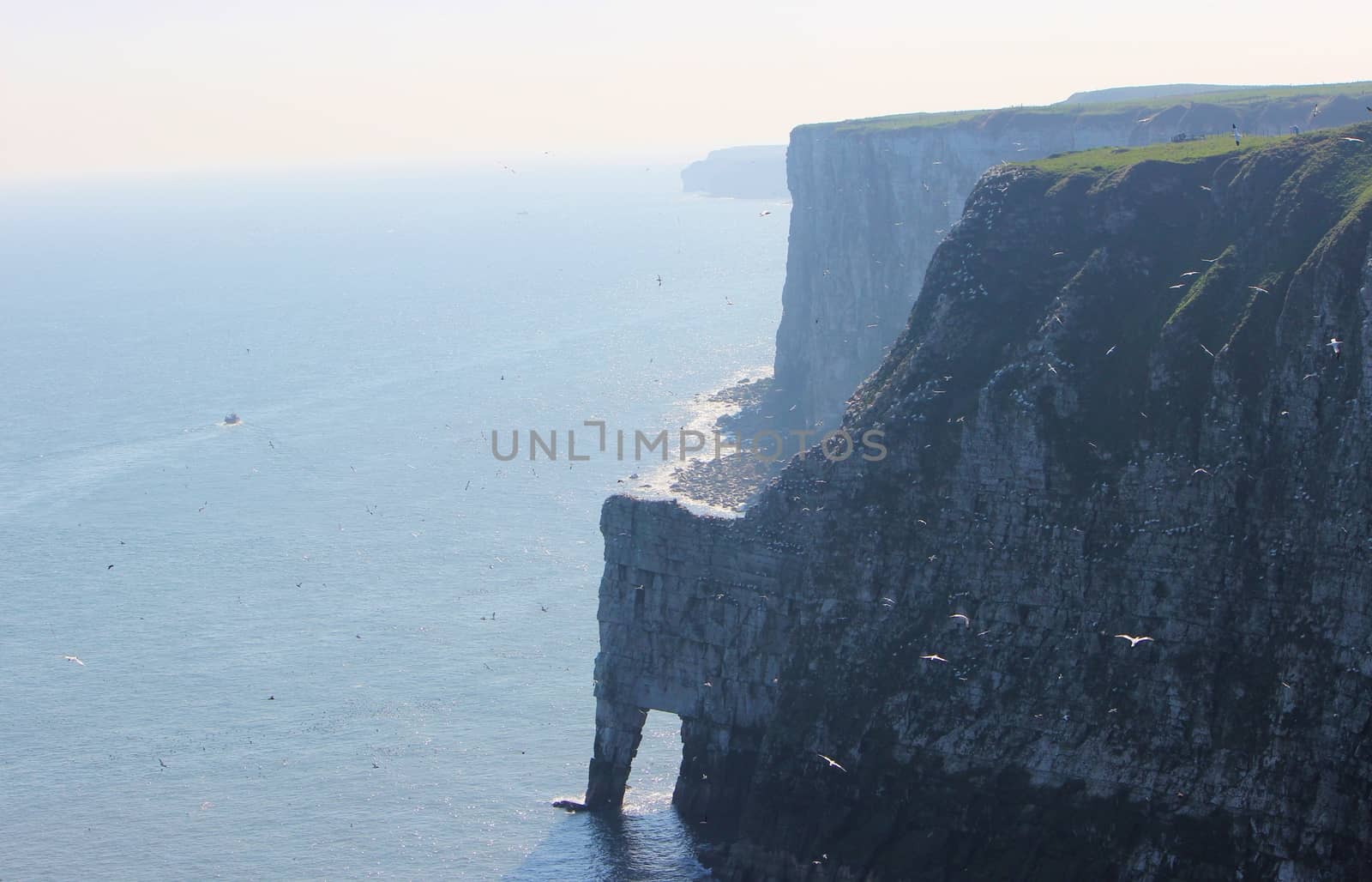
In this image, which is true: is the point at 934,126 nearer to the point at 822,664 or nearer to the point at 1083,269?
the point at 1083,269

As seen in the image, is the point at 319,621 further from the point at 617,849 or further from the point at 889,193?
the point at 889,193

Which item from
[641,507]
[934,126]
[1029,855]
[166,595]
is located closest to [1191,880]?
[1029,855]

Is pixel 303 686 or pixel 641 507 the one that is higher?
pixel 641 507

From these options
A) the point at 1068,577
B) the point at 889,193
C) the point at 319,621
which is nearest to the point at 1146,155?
the point at 1068,577

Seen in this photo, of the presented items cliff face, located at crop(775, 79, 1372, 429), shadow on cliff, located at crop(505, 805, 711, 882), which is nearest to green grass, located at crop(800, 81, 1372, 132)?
cliff face, located at crop(775, 79, 1372, 429)

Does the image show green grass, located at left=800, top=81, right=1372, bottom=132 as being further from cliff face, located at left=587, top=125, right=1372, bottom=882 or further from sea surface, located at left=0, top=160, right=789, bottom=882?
cliff face, located at left=587, top=125, right=1372, bottom=882

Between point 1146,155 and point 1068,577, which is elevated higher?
point 1146,155

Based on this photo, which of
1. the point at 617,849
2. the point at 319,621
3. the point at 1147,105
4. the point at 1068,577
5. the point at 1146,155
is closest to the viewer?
the point at 1068,577

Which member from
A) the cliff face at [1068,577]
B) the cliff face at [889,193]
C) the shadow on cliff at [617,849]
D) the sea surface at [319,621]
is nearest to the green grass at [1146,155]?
the cliff face at [1068,577]
